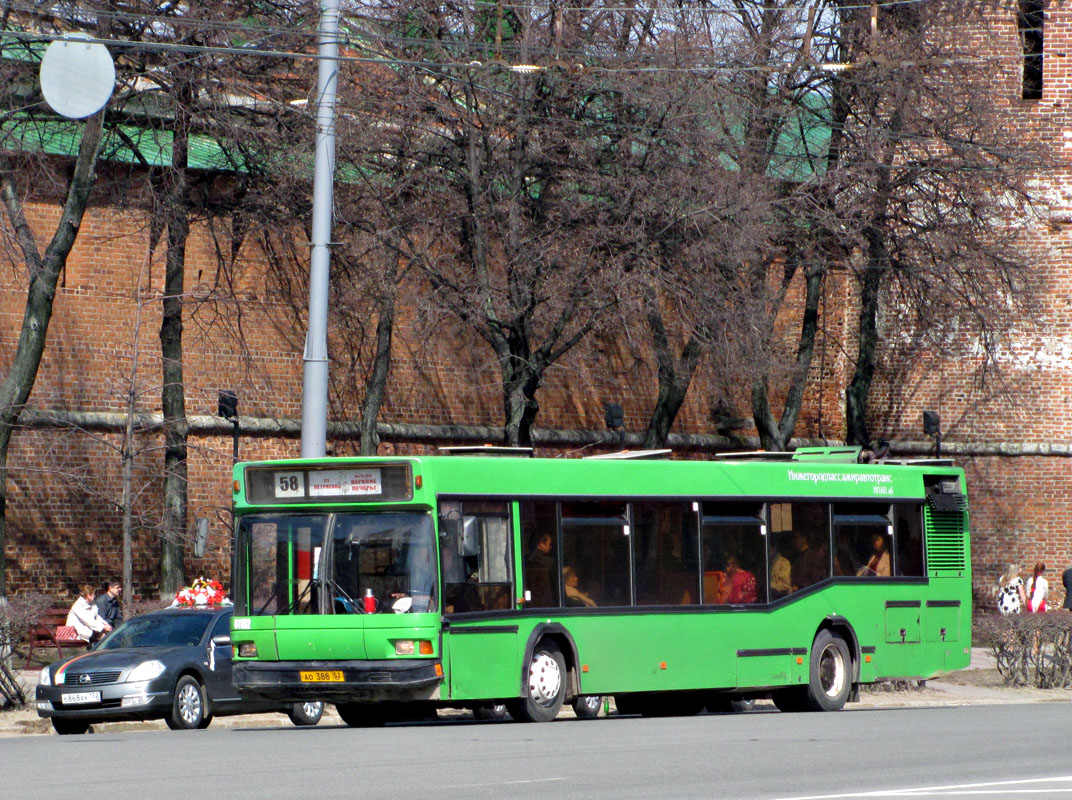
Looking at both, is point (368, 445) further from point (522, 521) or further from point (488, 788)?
point (488, 788)

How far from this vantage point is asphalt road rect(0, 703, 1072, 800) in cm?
1009

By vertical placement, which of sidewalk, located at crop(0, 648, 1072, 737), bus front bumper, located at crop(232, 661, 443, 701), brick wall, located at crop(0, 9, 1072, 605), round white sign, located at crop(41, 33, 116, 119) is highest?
round white sign, located at crop(41, 33, 116, 119)

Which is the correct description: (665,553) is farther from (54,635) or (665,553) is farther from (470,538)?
(54,635)

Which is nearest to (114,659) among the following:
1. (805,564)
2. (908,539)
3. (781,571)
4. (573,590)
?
(573,590)

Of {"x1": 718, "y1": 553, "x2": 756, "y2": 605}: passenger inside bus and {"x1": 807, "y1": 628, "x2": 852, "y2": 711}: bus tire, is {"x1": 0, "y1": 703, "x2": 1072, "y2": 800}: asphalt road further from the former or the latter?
{"x1": 807, "y1": 628, "x2": 852, "y2": 711}: bus tire

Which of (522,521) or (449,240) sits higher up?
(449,240)

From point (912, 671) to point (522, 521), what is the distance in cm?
604

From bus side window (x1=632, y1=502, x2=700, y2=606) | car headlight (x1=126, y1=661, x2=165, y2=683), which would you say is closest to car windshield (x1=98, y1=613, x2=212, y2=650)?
car headlight (x1=126, y1=661, x2=165, y2=683)

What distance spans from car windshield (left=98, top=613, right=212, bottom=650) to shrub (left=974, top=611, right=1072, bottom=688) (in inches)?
452

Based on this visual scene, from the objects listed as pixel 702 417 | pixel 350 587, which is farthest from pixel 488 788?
pixel 702 417

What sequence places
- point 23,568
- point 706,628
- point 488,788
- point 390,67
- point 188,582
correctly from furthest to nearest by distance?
point 188,582
point 23,568
point 390,67
point 706,628
point 488,788

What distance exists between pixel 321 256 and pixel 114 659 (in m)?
4.65

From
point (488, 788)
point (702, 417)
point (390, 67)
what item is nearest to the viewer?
point (488, 788)

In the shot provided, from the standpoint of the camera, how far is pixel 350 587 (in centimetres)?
1505
